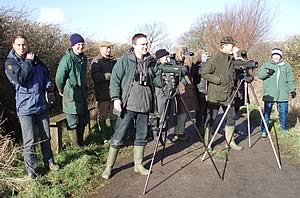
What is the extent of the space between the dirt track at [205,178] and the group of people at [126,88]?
0.99ft

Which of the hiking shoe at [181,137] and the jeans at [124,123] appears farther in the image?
the hiking shoe at [181,137]

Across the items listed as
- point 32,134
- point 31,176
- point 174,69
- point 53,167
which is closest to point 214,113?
point 174,69

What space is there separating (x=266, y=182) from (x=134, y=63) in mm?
2595

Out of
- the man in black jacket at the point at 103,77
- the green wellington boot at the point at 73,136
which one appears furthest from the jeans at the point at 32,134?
the man in black jacket at the point at 103,77

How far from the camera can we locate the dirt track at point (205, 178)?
15.8 feet

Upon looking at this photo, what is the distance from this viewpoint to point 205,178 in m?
5.37

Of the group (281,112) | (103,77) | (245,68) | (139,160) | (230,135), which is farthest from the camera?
(281,112)

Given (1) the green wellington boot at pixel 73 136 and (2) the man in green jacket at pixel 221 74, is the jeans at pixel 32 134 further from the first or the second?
(2) the man in green jacket at pixel 221 74

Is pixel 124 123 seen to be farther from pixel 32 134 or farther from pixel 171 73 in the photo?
pixel 32 134

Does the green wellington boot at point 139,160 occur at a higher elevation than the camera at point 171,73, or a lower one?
lower

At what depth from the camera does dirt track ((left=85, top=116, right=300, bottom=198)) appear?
15.8ft

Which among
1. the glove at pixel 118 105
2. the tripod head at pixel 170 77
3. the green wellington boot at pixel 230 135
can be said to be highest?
the tripod head at pixel 170 77

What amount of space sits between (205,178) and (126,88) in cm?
180

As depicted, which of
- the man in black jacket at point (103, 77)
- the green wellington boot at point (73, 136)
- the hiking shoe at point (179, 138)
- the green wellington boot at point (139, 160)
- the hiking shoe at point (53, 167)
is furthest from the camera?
the hiking shoe at point (179, 138)
